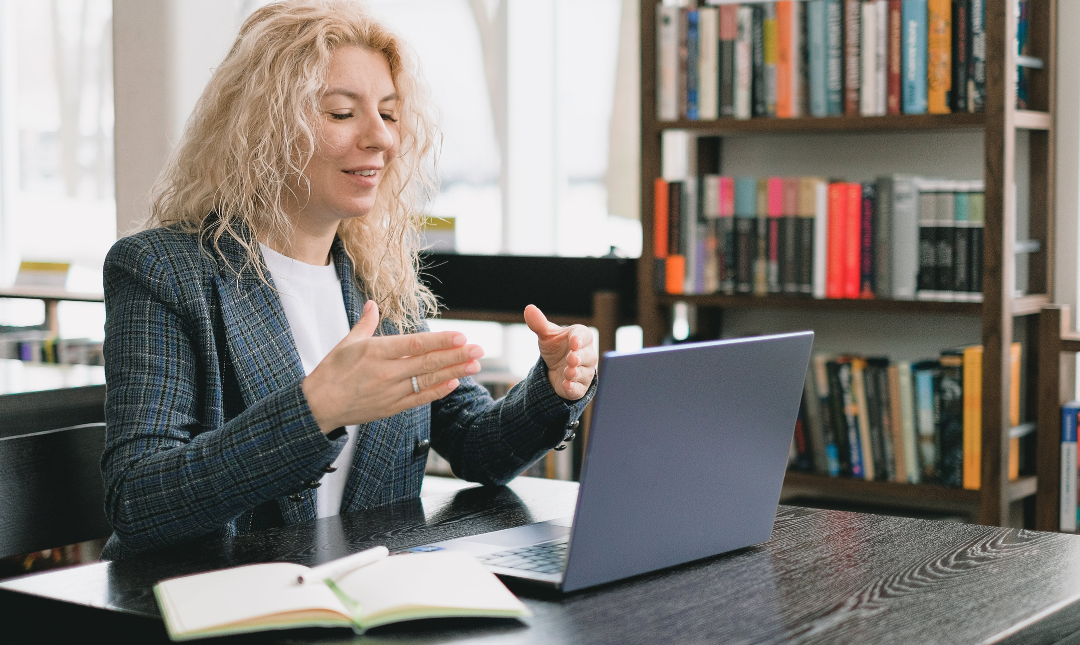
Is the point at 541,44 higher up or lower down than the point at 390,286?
higher up

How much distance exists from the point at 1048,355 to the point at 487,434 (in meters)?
1.51

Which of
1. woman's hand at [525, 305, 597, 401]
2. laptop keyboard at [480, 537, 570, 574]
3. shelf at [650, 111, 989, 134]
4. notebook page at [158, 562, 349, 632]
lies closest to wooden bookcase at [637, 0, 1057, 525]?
shelf at [650, 111, 989, 134]

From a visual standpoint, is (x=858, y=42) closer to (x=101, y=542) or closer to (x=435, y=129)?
(x=435, y=129)

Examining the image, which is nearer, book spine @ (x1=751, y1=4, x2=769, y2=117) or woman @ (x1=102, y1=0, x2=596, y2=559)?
woman @ (x1=102, y1=0, x2=596, y2=559)

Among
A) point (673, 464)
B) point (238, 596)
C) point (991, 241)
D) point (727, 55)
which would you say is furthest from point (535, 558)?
point (727, 55)

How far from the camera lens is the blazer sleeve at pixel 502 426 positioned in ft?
4.86

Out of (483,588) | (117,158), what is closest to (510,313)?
(117,158)

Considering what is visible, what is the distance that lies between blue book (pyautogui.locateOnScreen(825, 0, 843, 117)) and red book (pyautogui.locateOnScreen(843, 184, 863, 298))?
0.18m

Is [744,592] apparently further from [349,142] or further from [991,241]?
[991,241]

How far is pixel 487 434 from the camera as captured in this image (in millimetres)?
1585

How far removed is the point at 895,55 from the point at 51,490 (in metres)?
1.90

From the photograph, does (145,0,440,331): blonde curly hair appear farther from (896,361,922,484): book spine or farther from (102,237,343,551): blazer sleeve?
(896,361,922,484): book spine

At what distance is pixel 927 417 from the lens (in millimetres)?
2545

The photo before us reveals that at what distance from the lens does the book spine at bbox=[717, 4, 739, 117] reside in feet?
8.83
